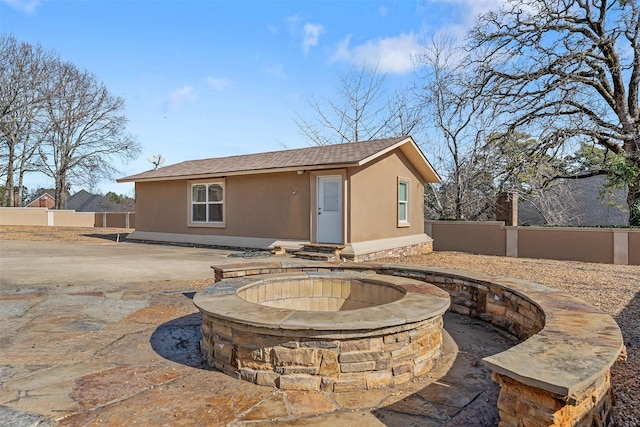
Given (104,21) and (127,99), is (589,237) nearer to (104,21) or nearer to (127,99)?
(104,21)

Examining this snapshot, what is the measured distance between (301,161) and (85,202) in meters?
39.2

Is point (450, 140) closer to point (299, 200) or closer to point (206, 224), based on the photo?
point (299, 200)

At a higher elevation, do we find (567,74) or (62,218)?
(567,74)

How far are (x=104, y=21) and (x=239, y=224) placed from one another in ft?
21.7

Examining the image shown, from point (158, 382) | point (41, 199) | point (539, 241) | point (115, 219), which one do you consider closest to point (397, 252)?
point (539, 241)

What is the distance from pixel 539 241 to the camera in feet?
41.3

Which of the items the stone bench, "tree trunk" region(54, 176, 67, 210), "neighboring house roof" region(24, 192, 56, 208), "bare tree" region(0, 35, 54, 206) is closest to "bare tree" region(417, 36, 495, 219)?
the stone bench

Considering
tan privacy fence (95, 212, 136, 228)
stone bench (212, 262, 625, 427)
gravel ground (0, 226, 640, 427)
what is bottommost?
gravel ground (0, 226, 640, 427)

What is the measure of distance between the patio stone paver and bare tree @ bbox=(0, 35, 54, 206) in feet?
88.7

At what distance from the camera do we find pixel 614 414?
8.56 ft

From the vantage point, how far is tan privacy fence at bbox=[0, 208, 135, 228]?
82.6 ft

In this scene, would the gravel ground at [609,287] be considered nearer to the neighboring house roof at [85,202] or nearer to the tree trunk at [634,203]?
the tree trunk at [634,203]

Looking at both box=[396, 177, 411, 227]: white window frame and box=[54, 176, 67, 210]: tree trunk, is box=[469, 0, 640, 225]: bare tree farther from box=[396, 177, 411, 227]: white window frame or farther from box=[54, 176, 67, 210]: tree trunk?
box=[54, 176, 67, 210]: tree trunk

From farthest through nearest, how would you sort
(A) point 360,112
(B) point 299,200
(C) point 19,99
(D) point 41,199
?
(D) point 41,199, (C) point 19,99, (A) point 360,112, (B) point 299,200
